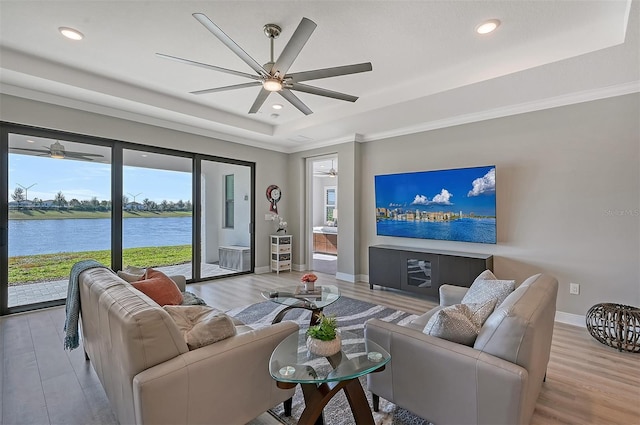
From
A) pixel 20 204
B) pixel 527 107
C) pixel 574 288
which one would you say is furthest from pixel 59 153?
pixel 574 288

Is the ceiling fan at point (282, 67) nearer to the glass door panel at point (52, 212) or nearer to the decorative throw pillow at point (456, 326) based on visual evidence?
the decorative throw pillow at point (456, 326)

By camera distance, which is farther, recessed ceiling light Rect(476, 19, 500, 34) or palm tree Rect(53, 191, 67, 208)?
palm tree Rect(53, 191, 67, 208)

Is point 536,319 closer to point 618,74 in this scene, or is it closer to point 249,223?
point 618,74

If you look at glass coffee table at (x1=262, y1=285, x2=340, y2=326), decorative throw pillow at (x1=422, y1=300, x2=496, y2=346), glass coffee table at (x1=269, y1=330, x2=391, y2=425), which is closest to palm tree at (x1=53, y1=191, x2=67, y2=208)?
glass coffee table at (x1=262, y1=285, x2=340, y2=326)

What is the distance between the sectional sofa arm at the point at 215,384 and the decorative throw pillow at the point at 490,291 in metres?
1.45

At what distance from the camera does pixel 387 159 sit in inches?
209

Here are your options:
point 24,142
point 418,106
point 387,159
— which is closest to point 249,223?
point 387,159

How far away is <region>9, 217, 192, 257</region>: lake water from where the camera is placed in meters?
3.84

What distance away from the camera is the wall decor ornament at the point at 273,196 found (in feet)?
21.0

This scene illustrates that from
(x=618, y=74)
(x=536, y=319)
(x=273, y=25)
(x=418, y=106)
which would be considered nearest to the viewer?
(x=536, y=319)

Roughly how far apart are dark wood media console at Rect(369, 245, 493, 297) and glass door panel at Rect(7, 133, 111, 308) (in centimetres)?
411

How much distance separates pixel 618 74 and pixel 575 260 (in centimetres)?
203

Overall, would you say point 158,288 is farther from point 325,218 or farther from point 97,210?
point 325,218

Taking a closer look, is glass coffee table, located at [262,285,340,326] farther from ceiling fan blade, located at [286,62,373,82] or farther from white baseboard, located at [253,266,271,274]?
white baseboard, located at [253,266,271,274]
